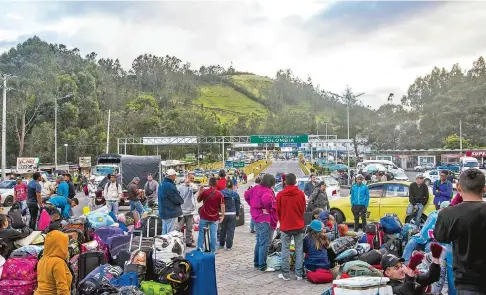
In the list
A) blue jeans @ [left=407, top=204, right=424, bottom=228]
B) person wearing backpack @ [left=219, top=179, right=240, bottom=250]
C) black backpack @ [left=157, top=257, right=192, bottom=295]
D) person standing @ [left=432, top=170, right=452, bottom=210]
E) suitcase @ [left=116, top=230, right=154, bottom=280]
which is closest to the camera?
black backpack @ [left=157, top=257, right=192, bottom=295]

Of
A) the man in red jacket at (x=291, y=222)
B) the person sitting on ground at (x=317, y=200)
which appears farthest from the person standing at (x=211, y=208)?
the person sitting on ground at (x=317, y=200)

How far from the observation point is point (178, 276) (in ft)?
21.7

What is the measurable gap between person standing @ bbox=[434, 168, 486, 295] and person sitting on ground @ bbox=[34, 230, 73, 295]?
3622 millimetres

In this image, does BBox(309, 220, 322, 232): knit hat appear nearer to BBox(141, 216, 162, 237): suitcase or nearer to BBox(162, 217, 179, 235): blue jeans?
BBox(162, 217, 179, 235): blue jeans

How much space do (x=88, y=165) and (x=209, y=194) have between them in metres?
39.5

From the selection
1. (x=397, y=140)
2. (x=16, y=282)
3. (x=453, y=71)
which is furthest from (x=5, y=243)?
(x=453, y=71)

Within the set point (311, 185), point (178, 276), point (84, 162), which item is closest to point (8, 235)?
point (178, 276)

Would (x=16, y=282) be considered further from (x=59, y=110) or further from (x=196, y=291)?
(x=59, y=110)

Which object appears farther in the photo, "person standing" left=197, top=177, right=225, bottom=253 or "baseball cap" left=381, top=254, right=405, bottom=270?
"person standing" left=197, top=177, right=225, bottom=253

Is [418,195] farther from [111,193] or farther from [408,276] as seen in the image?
[111,193]

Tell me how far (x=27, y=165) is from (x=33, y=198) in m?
27.3

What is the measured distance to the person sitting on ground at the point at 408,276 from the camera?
4.93m

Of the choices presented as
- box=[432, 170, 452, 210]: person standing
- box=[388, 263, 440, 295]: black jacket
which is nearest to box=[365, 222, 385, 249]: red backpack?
box=[388, 263, 440, 295]: black jacket

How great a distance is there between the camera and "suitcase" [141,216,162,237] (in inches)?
406
